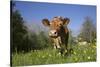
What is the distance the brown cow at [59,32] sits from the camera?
87.9 inches

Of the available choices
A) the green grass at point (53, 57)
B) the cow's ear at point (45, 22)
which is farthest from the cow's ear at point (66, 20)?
the green grass at point (53, 57)

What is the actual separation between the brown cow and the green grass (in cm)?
10

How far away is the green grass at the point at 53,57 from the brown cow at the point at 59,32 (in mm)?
99

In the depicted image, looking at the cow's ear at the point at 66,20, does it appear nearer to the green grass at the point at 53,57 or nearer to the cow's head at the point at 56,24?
the cow's head at the point at 56,24

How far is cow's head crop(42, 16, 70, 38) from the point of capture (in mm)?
2221

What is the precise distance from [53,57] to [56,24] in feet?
1.20

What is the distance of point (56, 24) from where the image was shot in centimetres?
225

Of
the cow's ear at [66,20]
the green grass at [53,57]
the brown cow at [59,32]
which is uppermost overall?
the cow's ear at [66,20]

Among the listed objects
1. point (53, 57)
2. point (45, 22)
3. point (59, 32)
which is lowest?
point (53, 57)

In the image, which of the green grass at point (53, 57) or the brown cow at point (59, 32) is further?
the brown cow at point (59, 32)

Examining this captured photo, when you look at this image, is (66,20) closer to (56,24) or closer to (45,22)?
(56,24)

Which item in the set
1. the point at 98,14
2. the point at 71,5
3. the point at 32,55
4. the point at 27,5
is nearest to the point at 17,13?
the point at 27,5

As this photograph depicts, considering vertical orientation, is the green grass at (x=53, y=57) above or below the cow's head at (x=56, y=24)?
below

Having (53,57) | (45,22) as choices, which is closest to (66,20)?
(45,22)
